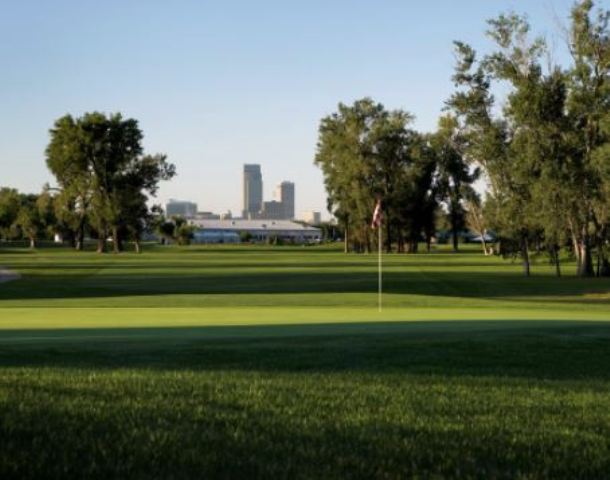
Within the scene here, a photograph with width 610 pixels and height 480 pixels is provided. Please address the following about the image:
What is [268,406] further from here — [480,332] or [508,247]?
[508,247]

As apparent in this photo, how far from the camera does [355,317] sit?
77.6 ft

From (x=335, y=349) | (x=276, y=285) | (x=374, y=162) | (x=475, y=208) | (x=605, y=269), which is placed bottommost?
(x=276, y=285)

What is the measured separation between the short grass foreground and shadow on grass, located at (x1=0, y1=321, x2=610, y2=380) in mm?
50

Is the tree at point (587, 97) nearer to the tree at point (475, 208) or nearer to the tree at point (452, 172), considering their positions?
the tree at point (452, 172)

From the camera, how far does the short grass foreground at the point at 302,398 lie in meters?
6.12

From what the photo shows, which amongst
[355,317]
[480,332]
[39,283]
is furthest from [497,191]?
[480,332]

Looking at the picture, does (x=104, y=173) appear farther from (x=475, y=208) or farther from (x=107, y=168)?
(x=475, y=208)

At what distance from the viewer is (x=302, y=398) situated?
29.2 ft

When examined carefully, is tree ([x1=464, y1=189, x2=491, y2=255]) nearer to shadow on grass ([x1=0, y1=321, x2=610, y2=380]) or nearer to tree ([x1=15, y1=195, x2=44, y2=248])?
tree ([x1=15, y1=195, x2=44, y2=248])

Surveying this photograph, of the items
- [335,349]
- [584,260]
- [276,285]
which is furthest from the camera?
[584,260]

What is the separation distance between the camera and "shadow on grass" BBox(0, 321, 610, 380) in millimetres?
12547

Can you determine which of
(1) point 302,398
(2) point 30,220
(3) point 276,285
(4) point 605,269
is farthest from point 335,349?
(2) point 30,220

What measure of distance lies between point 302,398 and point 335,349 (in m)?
5.92

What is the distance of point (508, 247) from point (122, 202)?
6016 centimetres
